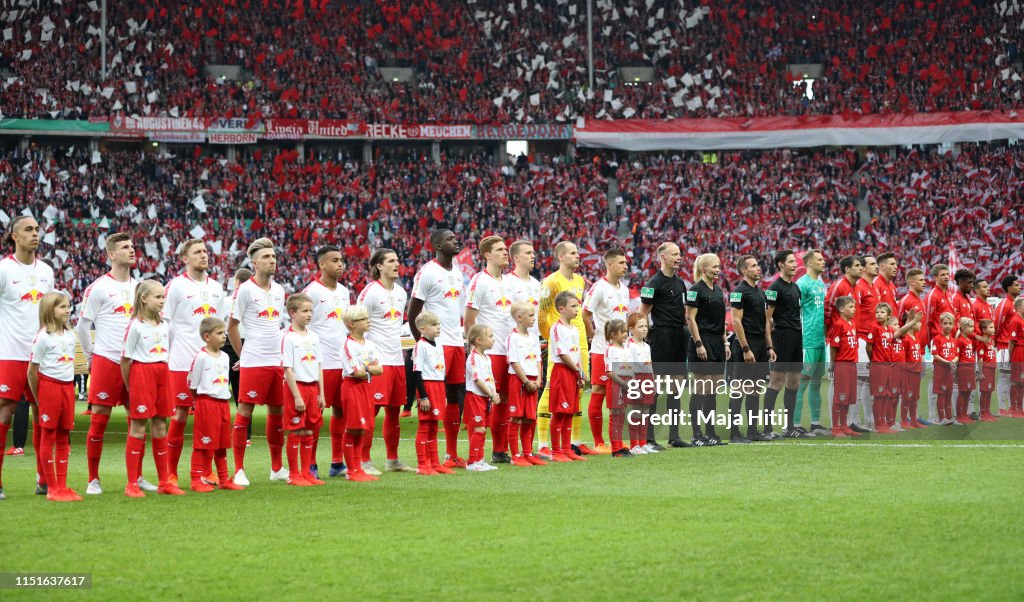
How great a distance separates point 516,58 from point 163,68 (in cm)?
1308

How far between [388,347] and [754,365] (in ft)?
14.7

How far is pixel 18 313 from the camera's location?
9977 millimetres

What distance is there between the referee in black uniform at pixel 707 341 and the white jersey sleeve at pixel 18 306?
6.75 m

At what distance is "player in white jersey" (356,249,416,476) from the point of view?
37.4 ft

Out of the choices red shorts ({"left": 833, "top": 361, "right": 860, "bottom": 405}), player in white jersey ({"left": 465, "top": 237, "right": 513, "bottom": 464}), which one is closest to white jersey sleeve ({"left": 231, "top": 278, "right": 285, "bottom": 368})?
player in white jersey ({"left": 465, "top": 237, "right": 513, "bottom": 464})

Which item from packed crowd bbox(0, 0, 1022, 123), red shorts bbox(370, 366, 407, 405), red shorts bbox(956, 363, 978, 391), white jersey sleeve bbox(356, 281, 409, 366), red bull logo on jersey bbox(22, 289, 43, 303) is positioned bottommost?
red shorts bbox(956, 363, 978, 391)

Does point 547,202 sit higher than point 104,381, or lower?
higher

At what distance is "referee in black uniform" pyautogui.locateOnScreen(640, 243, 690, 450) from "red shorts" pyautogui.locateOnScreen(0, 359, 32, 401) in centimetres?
630

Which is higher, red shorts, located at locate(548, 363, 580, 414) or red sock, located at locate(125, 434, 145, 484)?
red shorts, located at locate(548, 363, 580, 414)

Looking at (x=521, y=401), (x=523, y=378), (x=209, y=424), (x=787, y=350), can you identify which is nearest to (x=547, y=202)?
(x=787, y=350)

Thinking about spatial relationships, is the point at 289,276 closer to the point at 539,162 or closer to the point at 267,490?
the point at 539,162

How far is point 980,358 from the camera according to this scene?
1648cm

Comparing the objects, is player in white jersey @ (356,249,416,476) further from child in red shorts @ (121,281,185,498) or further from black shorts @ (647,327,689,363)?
black shorts @ (647,327,689,363)

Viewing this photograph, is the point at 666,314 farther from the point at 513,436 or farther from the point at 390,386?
the point at 390,386
